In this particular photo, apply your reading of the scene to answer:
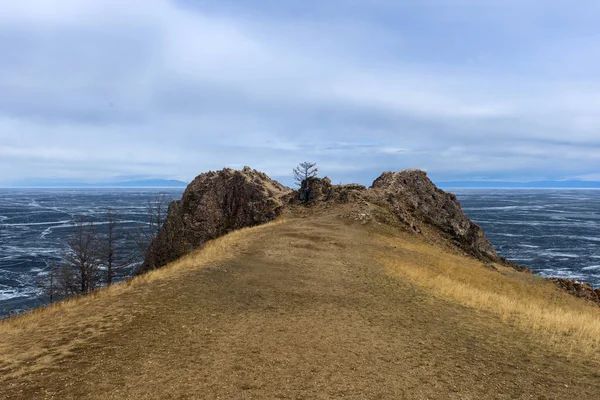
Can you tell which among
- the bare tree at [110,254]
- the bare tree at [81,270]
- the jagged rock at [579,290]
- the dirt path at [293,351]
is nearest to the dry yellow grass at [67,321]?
the dirt path at [293,351]

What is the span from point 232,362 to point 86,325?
5458 mm

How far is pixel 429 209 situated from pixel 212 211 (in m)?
31.4

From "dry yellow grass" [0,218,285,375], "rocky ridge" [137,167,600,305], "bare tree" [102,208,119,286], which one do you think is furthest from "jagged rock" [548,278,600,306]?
"bare tree" [102,208,119,286]

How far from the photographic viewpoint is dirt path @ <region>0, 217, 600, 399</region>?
29.7 ft

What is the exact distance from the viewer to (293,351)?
1123cm

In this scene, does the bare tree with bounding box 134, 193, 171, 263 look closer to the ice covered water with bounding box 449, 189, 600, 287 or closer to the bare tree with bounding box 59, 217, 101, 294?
the bare tree with bounding box 59, 217, 101, 294

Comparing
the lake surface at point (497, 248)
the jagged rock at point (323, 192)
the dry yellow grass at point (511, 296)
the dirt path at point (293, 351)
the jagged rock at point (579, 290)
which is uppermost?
the jagged rock at point (323, 192)

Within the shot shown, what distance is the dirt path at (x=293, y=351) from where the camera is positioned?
29.7ft

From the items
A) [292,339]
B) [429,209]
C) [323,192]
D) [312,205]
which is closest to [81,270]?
[312,205]

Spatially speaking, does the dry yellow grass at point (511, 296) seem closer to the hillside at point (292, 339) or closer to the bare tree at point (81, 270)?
the hillside at point (292, 339)

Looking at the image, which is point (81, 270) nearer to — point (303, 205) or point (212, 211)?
point (212, 211)

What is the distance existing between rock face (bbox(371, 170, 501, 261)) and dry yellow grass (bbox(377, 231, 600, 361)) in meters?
9.80

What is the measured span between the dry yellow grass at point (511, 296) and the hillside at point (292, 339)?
0.15m

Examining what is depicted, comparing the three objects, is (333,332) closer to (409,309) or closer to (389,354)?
(389,354)
